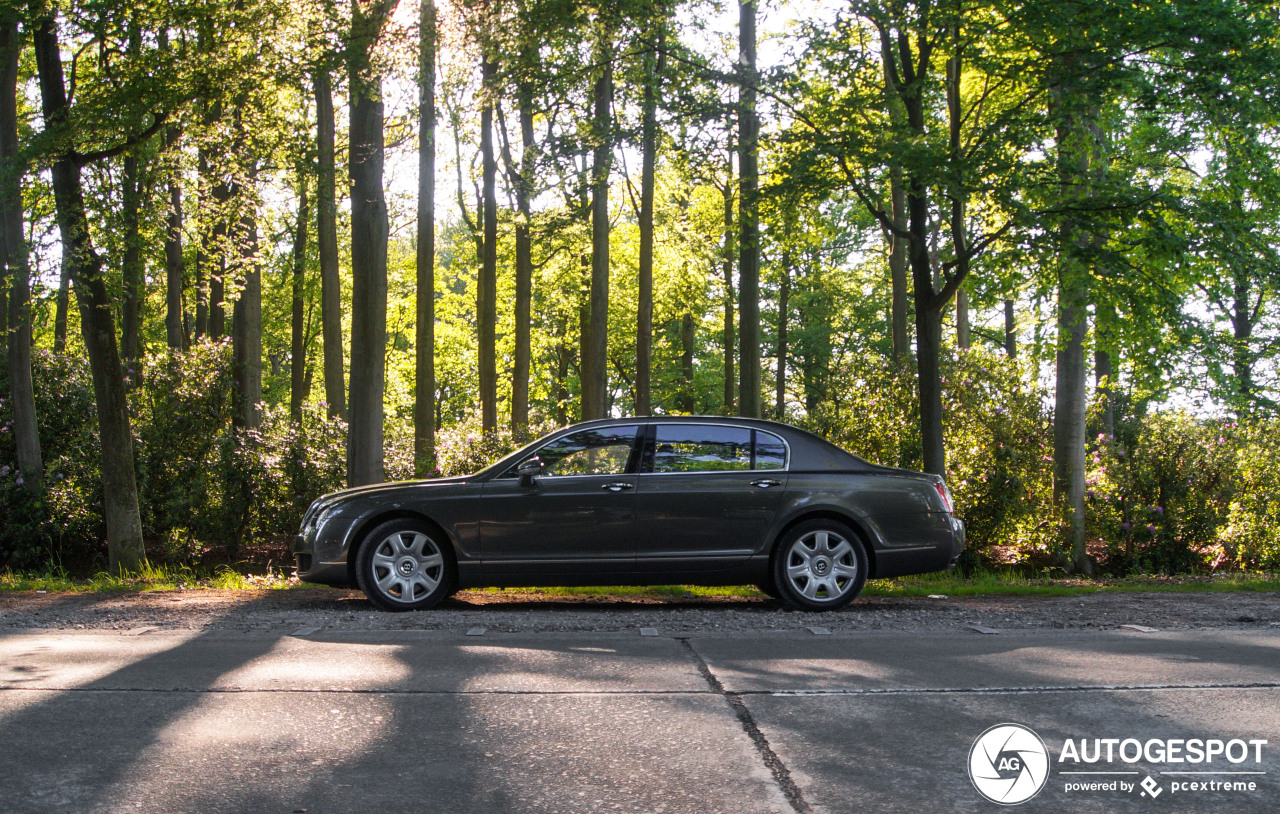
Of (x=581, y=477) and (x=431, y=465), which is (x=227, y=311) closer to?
(x=431, y=465)

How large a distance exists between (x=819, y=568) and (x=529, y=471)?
268 cm

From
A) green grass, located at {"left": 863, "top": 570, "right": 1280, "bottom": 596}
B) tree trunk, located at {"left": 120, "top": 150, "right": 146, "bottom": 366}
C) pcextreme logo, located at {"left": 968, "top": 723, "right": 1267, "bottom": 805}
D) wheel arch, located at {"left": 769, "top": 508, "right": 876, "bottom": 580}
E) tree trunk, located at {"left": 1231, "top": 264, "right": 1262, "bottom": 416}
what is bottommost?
green grass, located at {"left": 863, "top": 570, "right": 1280, "bottom": 596}

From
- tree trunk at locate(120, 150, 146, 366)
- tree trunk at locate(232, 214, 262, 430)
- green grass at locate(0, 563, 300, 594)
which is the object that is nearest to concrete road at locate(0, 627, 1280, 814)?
green grass at locate(0, 563, 300, 594)

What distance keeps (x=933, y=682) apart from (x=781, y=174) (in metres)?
8.04

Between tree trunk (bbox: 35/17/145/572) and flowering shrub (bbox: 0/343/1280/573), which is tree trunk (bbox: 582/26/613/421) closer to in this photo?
flowering shrub (bbox: 0/343/1280/573)

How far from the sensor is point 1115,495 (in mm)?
14742

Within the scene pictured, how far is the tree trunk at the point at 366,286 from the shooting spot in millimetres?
13789

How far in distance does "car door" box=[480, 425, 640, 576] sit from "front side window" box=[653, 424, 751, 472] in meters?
0.36

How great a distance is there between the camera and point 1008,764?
13.0 ft

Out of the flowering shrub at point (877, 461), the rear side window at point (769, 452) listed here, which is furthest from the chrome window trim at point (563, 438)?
the flowering shrub at point (877, 461)

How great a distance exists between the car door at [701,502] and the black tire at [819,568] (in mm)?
285

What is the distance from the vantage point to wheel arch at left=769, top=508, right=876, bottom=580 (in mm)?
9031

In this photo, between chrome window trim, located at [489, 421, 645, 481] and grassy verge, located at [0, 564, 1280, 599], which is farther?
grassy verge, located at [0, 564, 1280, 599]

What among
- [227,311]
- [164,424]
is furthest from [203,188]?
[227,311]
